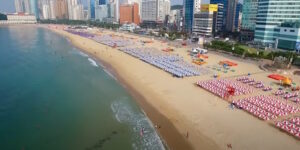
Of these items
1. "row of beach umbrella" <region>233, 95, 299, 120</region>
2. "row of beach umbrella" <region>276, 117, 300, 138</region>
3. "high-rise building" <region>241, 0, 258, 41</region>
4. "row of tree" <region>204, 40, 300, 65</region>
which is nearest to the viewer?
"row of beach umbrella" <region>276, 117, 300, 138</region>

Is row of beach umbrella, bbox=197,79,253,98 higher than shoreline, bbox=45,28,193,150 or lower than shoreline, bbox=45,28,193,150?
higher

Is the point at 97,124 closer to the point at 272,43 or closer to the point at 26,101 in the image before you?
the point at 26,101

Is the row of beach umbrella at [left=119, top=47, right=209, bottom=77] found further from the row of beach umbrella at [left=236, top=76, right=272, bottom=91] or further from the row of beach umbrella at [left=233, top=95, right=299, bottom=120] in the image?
the row of beach umbrella at [left=233, top=95, right=299, bottom=120]

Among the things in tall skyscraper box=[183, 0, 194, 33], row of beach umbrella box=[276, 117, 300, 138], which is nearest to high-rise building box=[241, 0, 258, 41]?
tall skyscraper box=[183, 0, 194, 33]

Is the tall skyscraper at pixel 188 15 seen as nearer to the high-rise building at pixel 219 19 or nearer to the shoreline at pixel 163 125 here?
the high-rise building at pixel 219 19

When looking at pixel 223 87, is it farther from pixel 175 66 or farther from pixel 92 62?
pixel 92 62

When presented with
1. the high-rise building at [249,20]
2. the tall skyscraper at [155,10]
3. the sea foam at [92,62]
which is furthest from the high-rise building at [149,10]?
the sea foam at [92,62]
